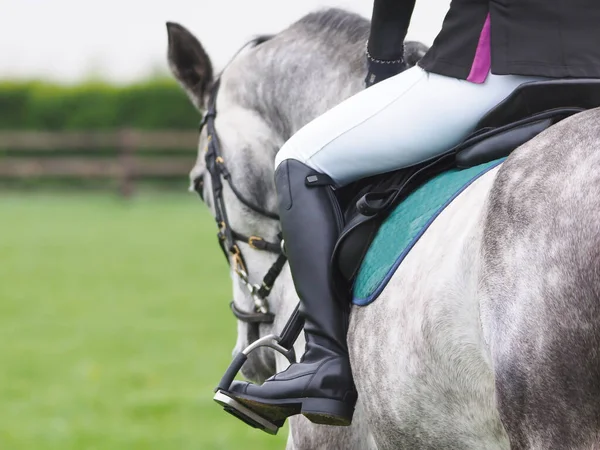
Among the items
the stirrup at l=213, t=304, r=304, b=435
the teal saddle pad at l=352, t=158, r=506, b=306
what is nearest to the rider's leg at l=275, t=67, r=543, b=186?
the teal saddle pad at l=352, t=158, r=506, b=306

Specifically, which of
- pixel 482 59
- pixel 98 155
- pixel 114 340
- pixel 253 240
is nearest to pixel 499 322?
pixel 482 59

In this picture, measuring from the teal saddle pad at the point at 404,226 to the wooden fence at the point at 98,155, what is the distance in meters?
23.2

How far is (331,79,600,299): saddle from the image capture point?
214 cm

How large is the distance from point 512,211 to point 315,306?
32.9 inches

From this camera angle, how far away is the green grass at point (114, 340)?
19.7 ft

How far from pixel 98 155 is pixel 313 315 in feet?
83.1

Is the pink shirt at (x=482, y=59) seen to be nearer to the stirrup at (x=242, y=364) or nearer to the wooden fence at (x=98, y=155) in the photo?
the stirrup at (x=242, y=364)

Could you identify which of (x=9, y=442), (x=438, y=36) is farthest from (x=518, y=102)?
(x=9, y=442)

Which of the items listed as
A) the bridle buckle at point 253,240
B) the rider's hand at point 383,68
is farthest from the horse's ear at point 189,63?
the rider's hand at point 383,68

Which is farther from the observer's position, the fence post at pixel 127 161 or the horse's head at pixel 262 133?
the fence post at pixel 127 161

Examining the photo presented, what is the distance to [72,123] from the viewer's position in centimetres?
2870

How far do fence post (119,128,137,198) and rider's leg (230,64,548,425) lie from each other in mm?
22643

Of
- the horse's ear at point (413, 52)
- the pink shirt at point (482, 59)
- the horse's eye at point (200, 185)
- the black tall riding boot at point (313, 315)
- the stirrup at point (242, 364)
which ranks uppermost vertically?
the pink shirt at point (482, 59)

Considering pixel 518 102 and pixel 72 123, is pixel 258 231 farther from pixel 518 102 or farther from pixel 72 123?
pixel 72 123
